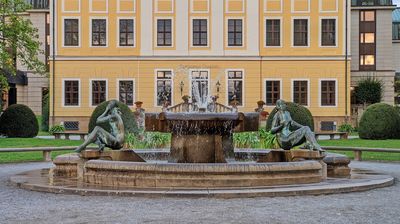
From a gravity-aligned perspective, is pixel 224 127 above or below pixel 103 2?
below

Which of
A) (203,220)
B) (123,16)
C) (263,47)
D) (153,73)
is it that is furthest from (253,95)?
(203,220)

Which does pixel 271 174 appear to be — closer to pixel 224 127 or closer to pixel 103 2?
pixel 224 127

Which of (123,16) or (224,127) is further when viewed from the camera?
(123,16)

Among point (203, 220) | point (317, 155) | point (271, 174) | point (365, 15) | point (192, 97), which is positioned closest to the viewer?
point (203, 220)

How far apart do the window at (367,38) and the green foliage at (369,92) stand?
5840 millimetres

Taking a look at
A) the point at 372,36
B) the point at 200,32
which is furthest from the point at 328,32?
the point at 372,36

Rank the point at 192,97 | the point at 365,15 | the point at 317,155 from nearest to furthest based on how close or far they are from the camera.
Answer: the point at 317,155
the point at 192,97
the point at 365,15

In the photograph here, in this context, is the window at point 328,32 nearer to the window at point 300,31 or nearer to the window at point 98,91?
the window at point 300,31

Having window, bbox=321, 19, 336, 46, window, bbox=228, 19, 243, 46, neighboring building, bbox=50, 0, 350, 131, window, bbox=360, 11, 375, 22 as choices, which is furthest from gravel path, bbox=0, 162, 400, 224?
window, bbox=360, 11, 375, 22

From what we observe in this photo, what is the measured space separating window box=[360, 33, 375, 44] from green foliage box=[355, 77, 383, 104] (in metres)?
5.84

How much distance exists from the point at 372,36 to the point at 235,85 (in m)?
19.3

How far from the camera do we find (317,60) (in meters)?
47.5

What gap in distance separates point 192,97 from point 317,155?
1312 inches

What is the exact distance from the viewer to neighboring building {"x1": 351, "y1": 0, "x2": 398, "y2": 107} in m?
60.3
